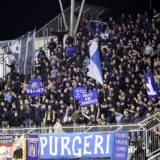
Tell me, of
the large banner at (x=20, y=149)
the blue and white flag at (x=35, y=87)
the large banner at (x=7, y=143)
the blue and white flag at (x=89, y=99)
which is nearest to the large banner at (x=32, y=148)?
the large banner at (x=20, y=149)

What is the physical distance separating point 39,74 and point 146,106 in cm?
824

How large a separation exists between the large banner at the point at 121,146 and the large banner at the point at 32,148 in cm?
298

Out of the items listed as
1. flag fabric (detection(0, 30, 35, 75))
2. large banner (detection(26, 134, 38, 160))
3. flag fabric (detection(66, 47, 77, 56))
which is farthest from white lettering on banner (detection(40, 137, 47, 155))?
flag fabric (detection(66, 47, 77, 56))

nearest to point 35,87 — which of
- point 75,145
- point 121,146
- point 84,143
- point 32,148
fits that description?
point 32,148

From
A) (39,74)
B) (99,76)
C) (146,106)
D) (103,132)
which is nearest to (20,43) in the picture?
(39,74)

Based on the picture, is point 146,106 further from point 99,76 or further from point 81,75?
point 81,75

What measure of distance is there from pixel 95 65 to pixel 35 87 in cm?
383

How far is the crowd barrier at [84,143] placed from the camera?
22.3 metres

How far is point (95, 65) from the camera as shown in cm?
2878

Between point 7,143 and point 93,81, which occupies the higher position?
point 93,81

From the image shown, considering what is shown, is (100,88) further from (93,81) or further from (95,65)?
(95,65)

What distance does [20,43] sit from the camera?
34375mm

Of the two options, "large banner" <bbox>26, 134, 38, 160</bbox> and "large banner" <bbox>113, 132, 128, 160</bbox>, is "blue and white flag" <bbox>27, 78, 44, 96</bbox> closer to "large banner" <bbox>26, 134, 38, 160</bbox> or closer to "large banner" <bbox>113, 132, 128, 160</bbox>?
"large banner" <bbox>26, 134, 38, 160</bbox>

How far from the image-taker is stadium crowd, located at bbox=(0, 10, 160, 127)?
89.1 feet
